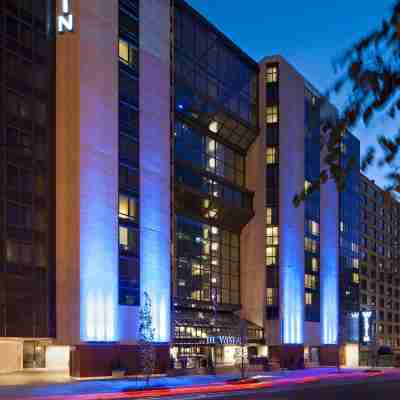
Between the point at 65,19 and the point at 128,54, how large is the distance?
274 inches

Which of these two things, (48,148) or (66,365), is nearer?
(48,148)

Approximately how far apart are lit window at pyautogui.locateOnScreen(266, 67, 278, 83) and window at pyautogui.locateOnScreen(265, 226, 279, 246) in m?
16.0

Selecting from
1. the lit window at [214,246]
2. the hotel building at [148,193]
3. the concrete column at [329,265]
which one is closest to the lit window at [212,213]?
the hotel building at [148,193]

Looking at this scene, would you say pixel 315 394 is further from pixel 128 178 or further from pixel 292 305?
pixel 292 305

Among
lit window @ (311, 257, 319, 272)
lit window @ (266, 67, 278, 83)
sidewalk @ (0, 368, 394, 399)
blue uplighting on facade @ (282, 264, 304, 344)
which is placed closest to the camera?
sidewalk @ (0, 368, 394, 399)

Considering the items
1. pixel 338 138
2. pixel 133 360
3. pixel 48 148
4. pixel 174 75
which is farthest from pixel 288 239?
pixel 338 138

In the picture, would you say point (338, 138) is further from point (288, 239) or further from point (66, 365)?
point (288, 239)

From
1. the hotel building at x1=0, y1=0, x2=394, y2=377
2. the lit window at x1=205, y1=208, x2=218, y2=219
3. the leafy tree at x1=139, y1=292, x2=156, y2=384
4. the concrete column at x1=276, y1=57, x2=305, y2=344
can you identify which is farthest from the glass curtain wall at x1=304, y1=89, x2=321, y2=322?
the leafy tree at x1=139, y1=292, x2=156, y2=384

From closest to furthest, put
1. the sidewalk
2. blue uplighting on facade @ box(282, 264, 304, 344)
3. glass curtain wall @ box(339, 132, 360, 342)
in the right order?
the sidewalk < blue uplighting on facade @ box(282, 264, 304, 344) < glass curtain wall @ box(339, 132, 360, 342)

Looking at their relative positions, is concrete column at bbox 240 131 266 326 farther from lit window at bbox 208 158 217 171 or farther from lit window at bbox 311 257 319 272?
lit window at bbox 311 257 319 272

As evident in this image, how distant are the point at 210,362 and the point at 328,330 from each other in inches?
1086

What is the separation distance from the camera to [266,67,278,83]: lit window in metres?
86.5

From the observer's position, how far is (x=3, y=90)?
53.0 m

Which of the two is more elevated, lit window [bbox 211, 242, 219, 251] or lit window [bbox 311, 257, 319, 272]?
lit window [bbox 211, 242, 219, 251]
